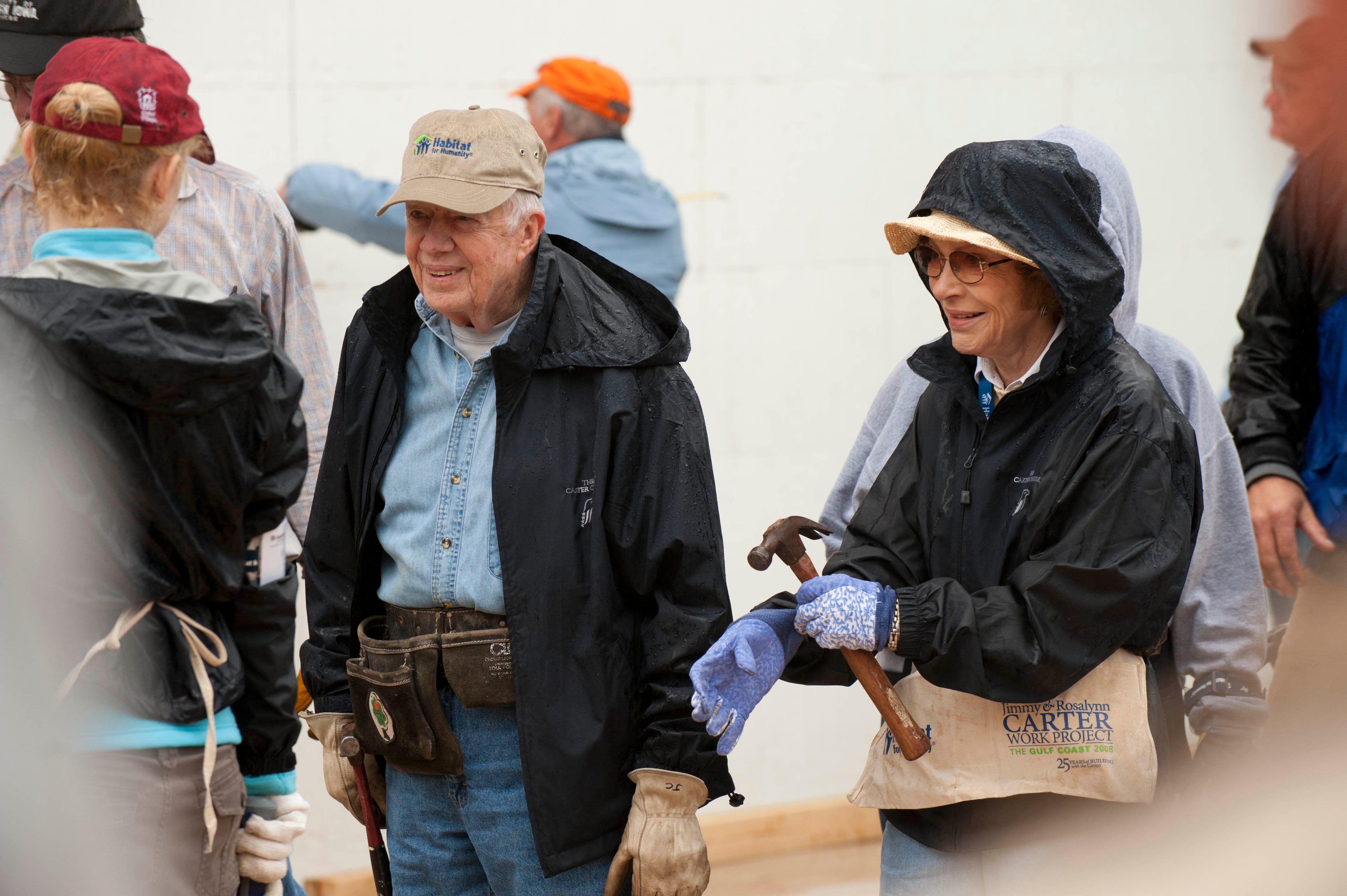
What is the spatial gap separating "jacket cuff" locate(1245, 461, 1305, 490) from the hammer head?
50.4 inches

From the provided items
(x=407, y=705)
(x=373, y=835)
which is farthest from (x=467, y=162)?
(x=373, y=835)

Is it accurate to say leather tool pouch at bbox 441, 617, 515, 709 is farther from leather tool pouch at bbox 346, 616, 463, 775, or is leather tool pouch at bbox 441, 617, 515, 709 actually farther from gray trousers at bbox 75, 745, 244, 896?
gray trousers at bbox 75, 745, 244, 896

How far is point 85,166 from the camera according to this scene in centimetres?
185

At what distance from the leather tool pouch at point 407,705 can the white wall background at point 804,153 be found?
1761 millimetres

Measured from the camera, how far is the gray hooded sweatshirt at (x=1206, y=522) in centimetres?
232

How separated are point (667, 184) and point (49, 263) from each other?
2523 mm

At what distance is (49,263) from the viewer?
69.7 inches

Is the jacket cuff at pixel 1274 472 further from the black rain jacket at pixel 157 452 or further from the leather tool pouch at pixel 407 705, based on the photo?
the black rain jacket at pixel 157 452

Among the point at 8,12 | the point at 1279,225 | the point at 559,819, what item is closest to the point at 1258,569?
the point at 1279,225

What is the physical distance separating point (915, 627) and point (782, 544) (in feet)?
0.89

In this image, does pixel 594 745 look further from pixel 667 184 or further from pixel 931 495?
pixel 667 184

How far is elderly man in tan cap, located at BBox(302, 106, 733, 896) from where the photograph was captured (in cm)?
208

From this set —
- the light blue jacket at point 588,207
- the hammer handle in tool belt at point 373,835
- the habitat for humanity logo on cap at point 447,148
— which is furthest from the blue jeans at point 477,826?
the light blue jacket at point 588,207

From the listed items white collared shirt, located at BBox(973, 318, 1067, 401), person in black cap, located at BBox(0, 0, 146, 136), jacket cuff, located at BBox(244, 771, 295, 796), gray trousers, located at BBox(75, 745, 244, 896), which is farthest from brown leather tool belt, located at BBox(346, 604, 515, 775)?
person in black cap, located at BBox(0, 0, 146, 136)
